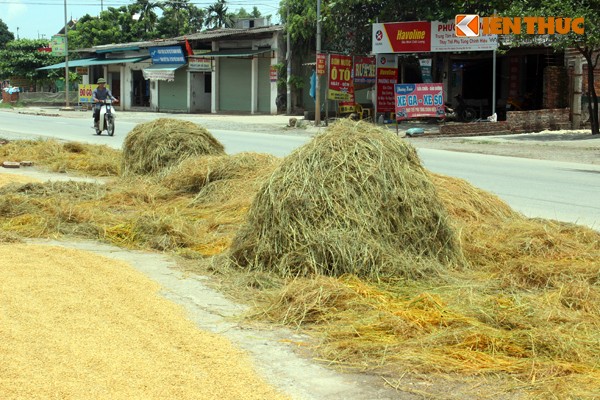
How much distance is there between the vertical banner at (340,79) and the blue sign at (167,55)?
1903 centimetres

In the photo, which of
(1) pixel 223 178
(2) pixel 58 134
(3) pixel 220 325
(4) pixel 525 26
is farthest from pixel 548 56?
(3) pixel 220 325

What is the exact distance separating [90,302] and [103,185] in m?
6.66

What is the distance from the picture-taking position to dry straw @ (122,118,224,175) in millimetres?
13000

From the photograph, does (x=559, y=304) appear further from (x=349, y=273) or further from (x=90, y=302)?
(x=90, y=302)

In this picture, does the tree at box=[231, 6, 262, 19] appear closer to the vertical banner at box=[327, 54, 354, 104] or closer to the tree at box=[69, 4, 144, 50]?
the tree at box=[69, 4, 144, 50]

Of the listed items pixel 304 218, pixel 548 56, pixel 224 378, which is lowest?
pixel 224 378

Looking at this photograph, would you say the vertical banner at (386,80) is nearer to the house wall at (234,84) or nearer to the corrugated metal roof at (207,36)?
the corrugated metal roof at (207,36)

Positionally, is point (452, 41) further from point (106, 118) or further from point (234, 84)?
point (234, 84)

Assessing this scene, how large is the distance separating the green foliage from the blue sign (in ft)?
77.1

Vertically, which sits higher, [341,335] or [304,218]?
[304,218]

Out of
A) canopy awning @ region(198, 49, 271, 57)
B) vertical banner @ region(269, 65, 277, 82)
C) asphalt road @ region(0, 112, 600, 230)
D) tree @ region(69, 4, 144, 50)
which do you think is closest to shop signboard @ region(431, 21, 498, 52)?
asphalt road @ region(0, 112, 600, 230)

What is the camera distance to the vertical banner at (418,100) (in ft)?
92.5

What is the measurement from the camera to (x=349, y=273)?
21.4 feet

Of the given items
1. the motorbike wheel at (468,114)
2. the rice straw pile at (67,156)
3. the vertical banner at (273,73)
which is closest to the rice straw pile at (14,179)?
the rice straw pile at (67,156)
